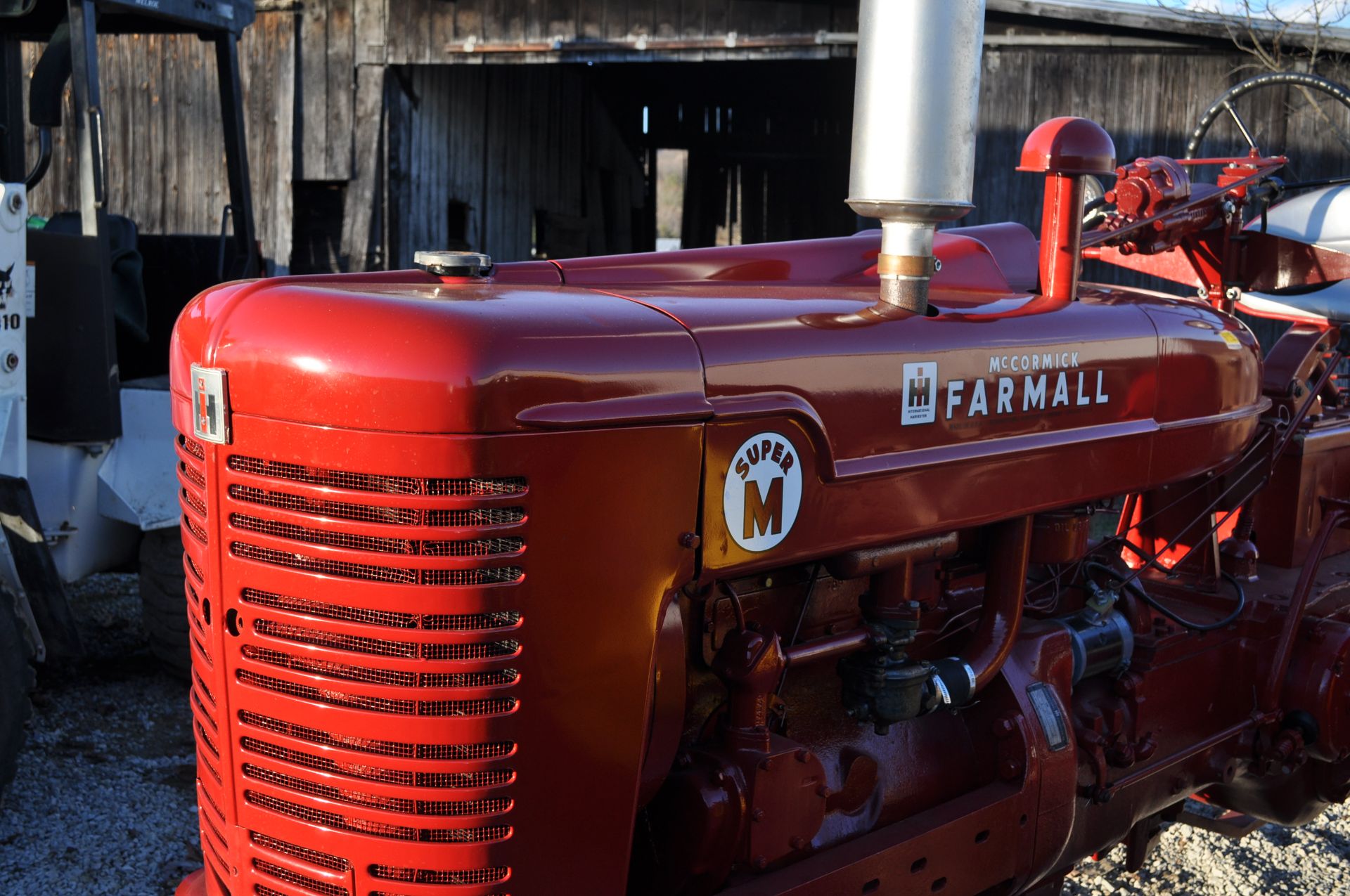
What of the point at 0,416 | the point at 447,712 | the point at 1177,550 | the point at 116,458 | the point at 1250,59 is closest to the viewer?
the point at 447,712

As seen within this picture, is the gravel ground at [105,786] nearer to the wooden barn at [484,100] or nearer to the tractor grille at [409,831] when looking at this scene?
the tractor grille at [409,831]

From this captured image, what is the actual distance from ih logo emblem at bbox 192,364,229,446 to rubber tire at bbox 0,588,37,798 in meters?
2.26

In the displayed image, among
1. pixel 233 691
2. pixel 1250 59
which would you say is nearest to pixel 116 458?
pixel 233 691

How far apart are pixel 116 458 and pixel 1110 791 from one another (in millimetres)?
3750

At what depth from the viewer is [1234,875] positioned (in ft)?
11.6

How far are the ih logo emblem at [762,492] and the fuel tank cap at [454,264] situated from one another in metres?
0.55

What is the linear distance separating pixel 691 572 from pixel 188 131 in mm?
9864

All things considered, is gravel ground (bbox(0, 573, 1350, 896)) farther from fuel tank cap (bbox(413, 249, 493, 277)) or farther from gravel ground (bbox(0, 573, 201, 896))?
fuel tank cap (bbox(413, 249, 493, 277))

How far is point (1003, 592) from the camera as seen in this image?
8.16 feet

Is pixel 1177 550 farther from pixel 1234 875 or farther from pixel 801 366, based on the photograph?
pixel 801 366

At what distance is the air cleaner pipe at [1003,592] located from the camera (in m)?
2.46

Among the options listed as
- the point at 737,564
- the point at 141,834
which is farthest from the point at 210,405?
the point at 141,834

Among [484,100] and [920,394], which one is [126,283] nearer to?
[920,394]

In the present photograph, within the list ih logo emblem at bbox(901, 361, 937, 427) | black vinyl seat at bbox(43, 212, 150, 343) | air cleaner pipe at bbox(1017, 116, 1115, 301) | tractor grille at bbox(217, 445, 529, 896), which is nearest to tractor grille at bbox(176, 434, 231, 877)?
tractor grille at bbox(217, 445, 529, 896)
